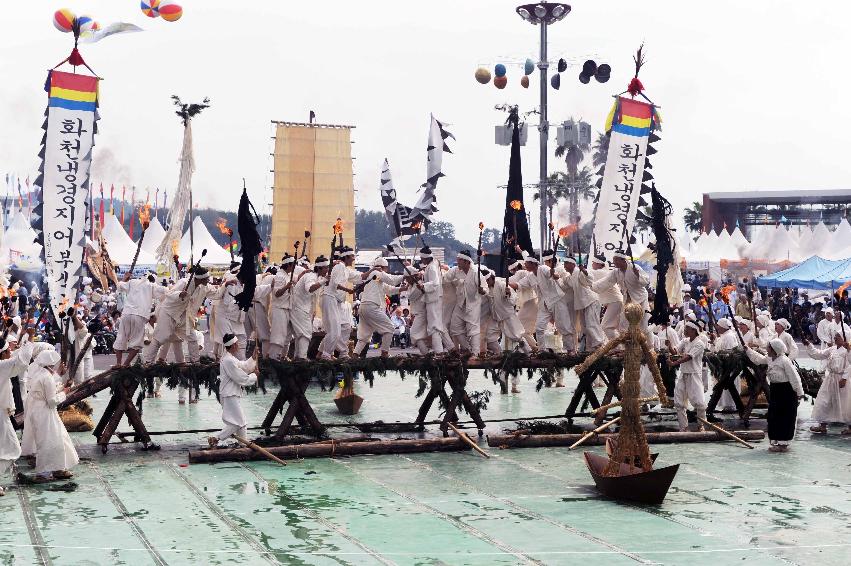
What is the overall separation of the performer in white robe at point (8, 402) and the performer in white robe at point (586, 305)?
838 centimetres

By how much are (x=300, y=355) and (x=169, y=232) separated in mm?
18869

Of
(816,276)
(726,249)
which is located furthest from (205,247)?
(816,276)

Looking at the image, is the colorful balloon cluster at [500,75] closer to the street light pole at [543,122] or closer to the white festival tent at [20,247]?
the street light pole at [543,122]

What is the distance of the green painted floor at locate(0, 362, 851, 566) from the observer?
32.5 feet

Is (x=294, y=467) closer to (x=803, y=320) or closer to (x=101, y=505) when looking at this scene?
(x=101, y=505)

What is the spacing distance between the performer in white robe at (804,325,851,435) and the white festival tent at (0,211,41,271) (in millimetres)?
27348

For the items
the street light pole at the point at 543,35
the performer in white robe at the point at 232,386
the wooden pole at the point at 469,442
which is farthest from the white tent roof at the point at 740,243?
the performer in white robe at the point at 232,386

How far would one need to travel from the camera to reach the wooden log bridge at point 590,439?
15.6m

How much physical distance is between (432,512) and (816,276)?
24.3 metres

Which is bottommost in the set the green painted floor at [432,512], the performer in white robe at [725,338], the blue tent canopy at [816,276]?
the green painted floor at [432,512]

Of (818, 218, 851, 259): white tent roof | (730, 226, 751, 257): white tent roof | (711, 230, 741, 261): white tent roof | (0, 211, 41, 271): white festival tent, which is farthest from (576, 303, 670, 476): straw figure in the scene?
(730, 226, 751, 257): white tent roof

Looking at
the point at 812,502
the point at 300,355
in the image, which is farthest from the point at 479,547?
the point at 300,355

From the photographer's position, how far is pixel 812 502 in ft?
39.3

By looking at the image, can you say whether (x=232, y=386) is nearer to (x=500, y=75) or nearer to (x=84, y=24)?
(x=84, y=24)
